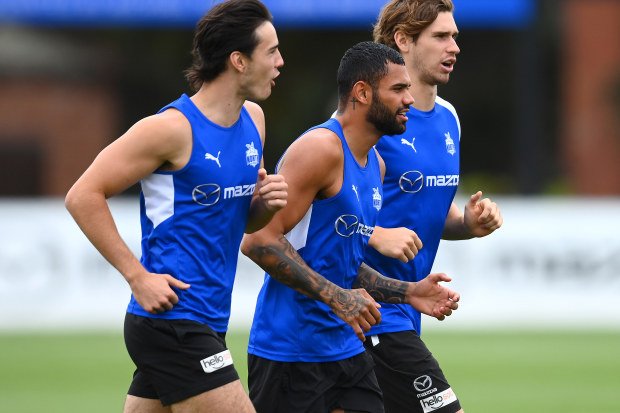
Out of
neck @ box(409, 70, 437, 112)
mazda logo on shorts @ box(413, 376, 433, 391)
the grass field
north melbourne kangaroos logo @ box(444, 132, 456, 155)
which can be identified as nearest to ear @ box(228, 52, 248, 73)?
neck @ box(409, 70, 437, 112)

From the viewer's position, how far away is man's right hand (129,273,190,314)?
455cm

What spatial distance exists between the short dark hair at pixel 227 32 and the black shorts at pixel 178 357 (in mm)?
1129

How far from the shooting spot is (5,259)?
13.8 m

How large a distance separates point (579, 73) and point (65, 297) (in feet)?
60.0

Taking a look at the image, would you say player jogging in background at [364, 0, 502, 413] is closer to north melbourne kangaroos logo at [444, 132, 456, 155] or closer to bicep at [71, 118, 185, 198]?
north melbourne kangaroos logo at [444, 132, 456, 155]

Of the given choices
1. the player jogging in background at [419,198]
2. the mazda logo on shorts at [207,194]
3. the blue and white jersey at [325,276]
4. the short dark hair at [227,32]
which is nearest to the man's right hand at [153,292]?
the mazda logo on shorts at [207,194]

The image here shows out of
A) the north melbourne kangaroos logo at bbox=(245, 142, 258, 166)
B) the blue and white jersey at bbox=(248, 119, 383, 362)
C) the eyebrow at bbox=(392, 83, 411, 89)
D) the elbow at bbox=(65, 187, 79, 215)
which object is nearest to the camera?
the elbow at bbox=(65, 187, 79, 215)

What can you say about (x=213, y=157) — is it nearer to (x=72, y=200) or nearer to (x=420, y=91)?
(x=72, y=200)

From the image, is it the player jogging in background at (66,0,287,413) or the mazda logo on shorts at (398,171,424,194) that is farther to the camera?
the mazda logo on shorts at (398,171,424,194)

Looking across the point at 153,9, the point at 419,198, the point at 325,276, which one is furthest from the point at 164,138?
the point at 153,9

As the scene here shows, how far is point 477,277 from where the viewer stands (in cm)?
1396

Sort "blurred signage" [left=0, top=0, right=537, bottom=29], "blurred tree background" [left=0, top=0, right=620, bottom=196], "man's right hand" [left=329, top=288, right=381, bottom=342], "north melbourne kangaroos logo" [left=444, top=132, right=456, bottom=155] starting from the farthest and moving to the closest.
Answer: "blurred tree background" [left=0, top=0, right=620, bottom=196]
"blurred signage" [left=0, top=0, right=537, bottom=29]
"north melbourne kangaroos logo" [left=444, top=132, right=456, bottom=155]
"man's right hand" [left=329, top=288, right=381, bottom=342]

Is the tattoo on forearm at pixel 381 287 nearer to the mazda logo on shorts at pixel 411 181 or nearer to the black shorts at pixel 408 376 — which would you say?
the black shorts at pixel 408 376

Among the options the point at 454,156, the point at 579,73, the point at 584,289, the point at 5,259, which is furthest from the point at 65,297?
the point at 579,73
